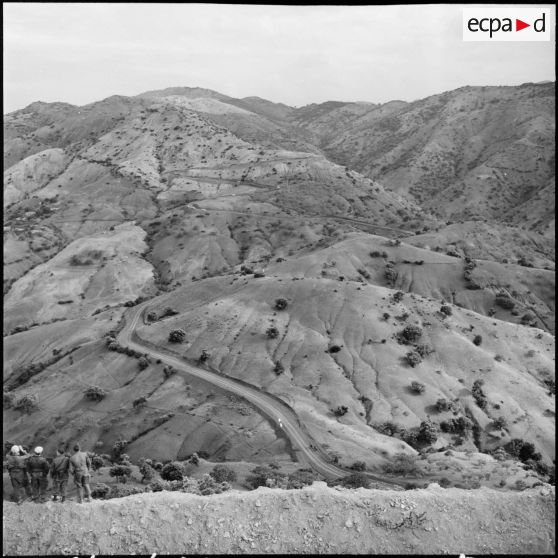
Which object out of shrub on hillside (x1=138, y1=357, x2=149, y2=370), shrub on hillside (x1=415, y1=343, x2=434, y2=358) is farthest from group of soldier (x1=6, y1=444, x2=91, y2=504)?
shrub on hillside (x1=415, y1=343, x2=434, y2=358)

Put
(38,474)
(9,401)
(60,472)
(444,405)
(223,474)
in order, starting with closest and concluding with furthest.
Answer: (38,474), (60,472), (223,474), (444,405), (9,401)

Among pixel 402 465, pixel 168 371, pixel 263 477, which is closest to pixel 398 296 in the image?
pixel 168 371

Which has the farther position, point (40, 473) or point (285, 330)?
point (285, 330)

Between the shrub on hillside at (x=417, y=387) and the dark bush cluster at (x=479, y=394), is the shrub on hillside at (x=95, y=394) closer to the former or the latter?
the shrub on hillside at (x=417, y=387)

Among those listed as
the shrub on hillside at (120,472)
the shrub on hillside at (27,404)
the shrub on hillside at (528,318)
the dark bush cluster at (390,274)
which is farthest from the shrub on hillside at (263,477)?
the dark bush cluster at (390,274)

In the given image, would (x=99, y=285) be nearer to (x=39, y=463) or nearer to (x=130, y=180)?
(x=130, y=180)

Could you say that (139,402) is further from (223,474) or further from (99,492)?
(99,492)
